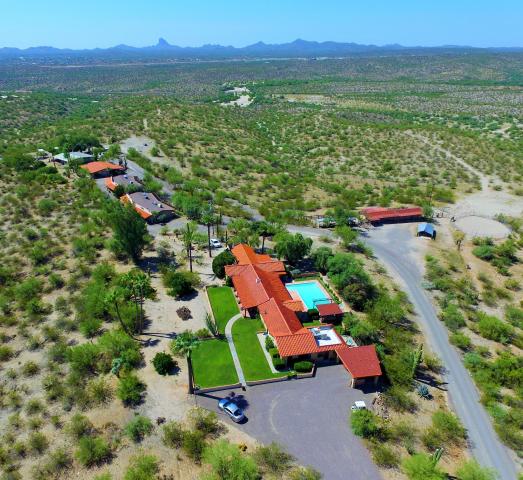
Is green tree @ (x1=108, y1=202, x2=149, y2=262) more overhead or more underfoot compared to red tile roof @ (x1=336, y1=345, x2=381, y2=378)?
more overhead

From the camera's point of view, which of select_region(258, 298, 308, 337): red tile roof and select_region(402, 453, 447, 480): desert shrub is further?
select_region(258, 298, 308, 337): red tile roof

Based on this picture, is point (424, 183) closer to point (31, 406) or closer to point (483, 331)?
point (483, 331)

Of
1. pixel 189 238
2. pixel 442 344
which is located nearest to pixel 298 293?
pixel 189 238

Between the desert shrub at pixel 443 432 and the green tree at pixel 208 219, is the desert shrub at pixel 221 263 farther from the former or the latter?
the desert shrub at pixel 443 432

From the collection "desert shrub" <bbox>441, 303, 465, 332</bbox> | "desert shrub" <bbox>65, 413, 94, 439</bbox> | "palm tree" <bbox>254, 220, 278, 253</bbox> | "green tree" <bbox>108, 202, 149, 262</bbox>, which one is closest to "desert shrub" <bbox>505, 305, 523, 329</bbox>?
"desert shrub" <bbox>441, 303, 465, 332</bbox>

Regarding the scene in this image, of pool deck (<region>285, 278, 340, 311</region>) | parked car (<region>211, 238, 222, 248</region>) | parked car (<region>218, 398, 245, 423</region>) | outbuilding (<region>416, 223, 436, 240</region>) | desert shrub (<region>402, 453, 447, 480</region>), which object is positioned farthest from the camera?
outbuilding (<region>416, 223, 436, 240</region>)

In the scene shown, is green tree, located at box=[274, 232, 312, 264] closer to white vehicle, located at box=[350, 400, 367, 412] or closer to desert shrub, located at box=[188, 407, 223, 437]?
white vehicle, located at box=[350, 400, 367, 412]

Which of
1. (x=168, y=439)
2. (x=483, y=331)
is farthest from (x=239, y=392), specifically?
(x=483, y=331)

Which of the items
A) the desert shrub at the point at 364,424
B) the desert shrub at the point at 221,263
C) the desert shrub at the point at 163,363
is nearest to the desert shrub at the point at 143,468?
the desert shrub at the point at 163,363
